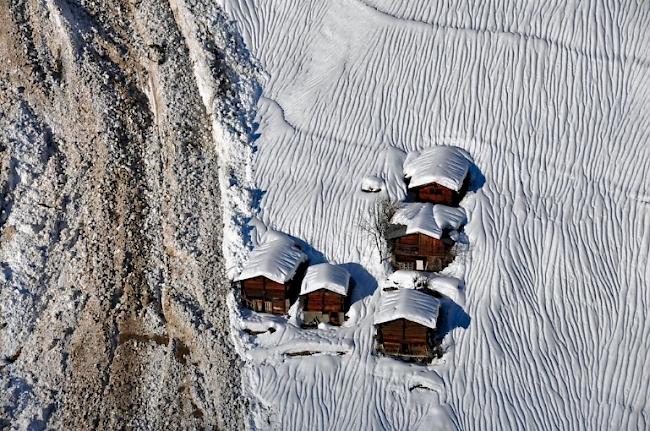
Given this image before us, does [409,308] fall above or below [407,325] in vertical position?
above

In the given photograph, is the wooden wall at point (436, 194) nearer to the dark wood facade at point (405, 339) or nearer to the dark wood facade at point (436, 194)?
the dark wood facade at point (436, 194)

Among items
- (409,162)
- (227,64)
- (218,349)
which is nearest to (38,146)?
(227,64)

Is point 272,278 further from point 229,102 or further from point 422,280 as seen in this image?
point 229,102

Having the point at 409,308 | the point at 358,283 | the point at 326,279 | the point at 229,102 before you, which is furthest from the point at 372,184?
the point at 229,102

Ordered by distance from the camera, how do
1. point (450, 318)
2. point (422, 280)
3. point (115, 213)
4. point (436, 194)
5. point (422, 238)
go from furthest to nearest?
point (436, 194) < point (115, 213) < point (422, 238) < point (422, 280) < point (450, 318)

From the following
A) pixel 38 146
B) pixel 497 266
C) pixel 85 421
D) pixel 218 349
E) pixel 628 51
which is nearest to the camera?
pixel 85 421

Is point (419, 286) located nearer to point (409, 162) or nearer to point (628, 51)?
point (409, 162)

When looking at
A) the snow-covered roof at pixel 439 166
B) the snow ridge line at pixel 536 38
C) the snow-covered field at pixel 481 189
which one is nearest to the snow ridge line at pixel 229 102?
the snow-covered field at pixel 481 189
